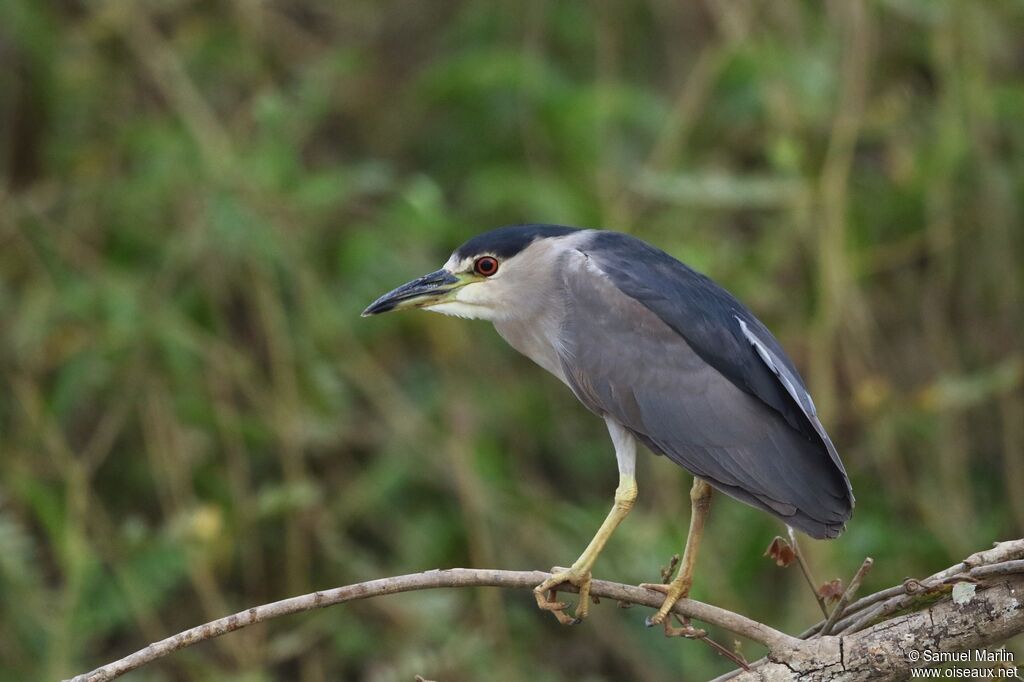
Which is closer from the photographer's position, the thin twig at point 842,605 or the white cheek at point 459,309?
the thin twig at point 842,605

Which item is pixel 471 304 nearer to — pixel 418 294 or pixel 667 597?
pixel 418 294

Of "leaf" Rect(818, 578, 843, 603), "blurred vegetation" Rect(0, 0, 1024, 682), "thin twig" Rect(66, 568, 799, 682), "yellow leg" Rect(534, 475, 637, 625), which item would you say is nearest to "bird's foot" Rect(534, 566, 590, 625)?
"yellow leg" Rect(534, 475, 637, 625)

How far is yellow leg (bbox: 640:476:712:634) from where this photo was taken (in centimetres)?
290

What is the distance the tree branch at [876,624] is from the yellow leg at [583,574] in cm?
42

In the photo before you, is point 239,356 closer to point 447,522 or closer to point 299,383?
point 299,383

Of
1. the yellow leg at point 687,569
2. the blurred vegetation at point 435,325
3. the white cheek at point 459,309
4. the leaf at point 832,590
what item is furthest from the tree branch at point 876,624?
the blurred vegetation at point 435,325

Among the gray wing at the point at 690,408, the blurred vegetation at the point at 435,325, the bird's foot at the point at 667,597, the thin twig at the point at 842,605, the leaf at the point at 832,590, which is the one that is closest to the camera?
the thin twig at the point at 842,605

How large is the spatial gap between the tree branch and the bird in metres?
0.43

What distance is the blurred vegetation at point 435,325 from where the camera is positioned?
481 centimetres

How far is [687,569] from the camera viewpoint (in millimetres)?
3018

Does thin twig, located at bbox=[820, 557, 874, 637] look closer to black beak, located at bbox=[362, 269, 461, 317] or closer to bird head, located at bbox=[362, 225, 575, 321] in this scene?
bird head, located at bbox=[362, 225, 575, 321]

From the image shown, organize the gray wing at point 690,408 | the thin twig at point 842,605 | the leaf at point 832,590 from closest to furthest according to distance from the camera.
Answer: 1. the thin twig at point 842,605
2. the leaf at point 832,590
3. the gray wing at point 690,408

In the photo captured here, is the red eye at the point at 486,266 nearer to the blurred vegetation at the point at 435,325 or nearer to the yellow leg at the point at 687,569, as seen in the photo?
the yellow leg at the point at 687,569

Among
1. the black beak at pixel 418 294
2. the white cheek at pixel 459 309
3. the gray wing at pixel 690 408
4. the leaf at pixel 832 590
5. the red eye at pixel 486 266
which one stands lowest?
the leaf at pixel 832 590
